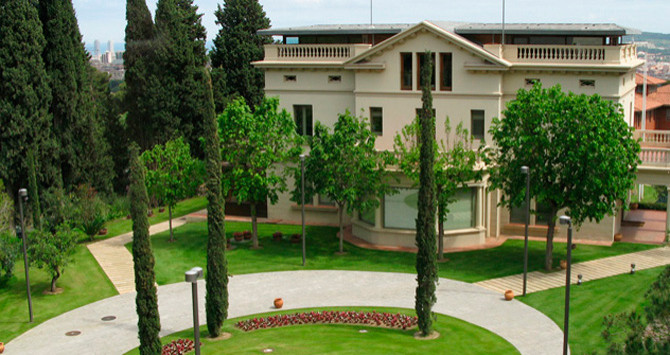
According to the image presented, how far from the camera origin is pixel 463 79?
4422 cm

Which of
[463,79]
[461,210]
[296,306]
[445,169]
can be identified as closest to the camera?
[296,306]

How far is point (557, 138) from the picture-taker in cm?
3709

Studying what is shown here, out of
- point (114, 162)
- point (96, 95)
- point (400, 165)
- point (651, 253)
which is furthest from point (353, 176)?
point (96, 95)

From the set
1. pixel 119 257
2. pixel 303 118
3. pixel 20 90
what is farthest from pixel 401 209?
pixel 20 90

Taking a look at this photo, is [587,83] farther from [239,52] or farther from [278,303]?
[239,52]

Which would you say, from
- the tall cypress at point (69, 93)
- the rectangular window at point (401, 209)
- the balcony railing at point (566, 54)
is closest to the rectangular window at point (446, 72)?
the balcony railing at point (566, 54)

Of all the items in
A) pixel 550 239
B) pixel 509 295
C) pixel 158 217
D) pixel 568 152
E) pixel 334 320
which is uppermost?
pixel 568 152

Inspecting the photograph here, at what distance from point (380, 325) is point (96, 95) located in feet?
139

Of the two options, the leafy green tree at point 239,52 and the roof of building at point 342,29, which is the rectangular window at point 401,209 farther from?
the leafy green tree at point 239,52

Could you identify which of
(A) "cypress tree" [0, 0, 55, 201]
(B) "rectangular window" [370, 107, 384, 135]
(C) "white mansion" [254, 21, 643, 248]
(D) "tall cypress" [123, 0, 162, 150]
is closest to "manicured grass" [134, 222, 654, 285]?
(C) "white mansion" [254, 21, 643, 248]

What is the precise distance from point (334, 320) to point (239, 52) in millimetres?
35012

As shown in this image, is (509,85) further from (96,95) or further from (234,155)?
(96,95)

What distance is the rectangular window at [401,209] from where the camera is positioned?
4422 centimetres

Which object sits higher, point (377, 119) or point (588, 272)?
point (377, 119)
